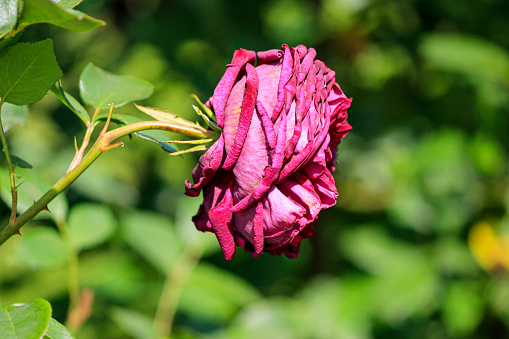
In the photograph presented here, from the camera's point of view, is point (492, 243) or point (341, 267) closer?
point (492, 243)

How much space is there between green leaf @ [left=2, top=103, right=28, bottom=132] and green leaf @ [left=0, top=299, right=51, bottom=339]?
0.34 m

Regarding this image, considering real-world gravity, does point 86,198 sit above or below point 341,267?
above

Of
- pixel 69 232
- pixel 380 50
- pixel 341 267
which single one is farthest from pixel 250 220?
pixel 380 50

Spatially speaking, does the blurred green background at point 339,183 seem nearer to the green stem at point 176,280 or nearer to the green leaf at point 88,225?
the green stem at point 176,280

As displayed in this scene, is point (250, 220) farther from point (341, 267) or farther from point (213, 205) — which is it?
point (341, 267)

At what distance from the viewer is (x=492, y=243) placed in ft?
5.43

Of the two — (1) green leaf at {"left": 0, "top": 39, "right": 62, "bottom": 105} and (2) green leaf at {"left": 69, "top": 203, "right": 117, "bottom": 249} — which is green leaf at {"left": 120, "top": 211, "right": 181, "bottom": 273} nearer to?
(2) green leaf at {"left": 69, "top": 203, "right": 117, "bottom": 249}

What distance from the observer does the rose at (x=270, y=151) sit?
19.8 inches

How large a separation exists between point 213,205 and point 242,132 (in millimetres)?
95

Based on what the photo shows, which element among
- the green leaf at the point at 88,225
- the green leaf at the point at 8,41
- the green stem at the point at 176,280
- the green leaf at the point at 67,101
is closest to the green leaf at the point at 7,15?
→ the green leaf at the point at 8,41

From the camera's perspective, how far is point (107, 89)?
2.07ft

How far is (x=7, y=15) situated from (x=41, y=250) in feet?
1.75

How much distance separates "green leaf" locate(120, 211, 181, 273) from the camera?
1.20 metres

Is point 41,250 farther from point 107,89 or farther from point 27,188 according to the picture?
point 107,89
